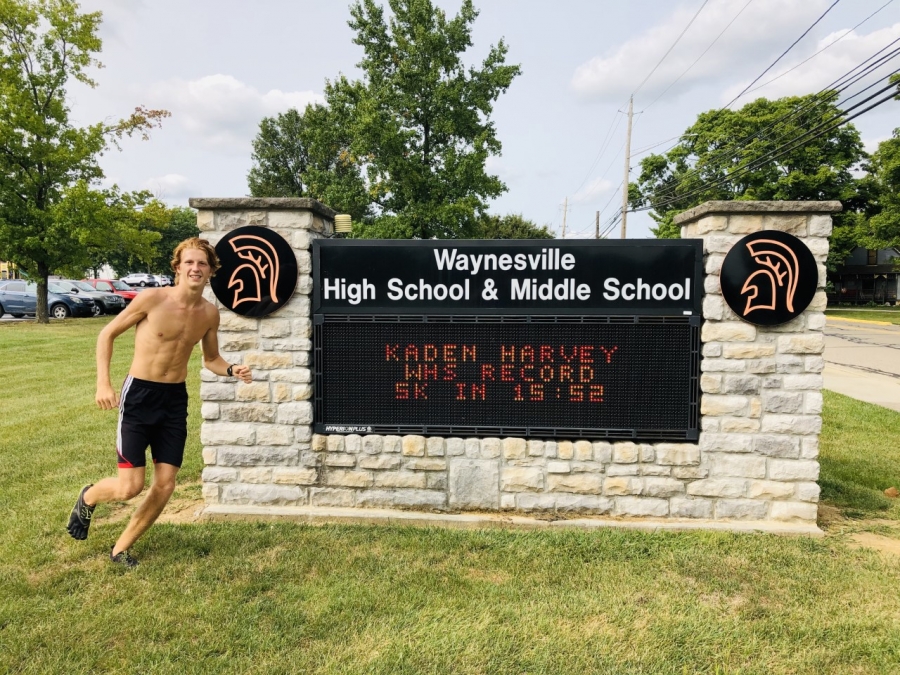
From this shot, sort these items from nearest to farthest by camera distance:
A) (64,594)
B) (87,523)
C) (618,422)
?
(64,594), (87,523), (618,422)

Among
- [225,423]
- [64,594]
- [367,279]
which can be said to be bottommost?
[64,594]

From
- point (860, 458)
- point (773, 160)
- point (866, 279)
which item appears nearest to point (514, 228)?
point (773, 160)

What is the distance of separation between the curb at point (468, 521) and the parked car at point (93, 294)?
81.4 ft

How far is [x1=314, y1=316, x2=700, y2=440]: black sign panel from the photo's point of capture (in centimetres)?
447

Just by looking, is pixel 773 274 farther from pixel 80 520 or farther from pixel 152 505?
pixel 80 520

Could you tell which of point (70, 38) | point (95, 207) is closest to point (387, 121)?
point (95, 207)

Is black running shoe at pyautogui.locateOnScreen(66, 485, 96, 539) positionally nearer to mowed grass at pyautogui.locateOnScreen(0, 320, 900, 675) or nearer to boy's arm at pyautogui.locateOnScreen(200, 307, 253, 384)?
mowed grass at pyautogui.locateOnScreen(0, 320, 900, 675)

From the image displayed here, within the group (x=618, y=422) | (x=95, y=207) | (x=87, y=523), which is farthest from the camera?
(x=95, y=207)

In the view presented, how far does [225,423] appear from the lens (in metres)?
4.69

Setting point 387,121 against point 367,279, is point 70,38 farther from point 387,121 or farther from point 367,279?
point 367,279

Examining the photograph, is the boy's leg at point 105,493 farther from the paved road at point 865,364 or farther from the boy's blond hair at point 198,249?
the paved road at point 865,364

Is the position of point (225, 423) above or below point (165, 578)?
above

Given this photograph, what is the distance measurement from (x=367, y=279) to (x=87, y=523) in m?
2.56

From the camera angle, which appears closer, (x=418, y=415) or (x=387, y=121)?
(x=418, y=415)
